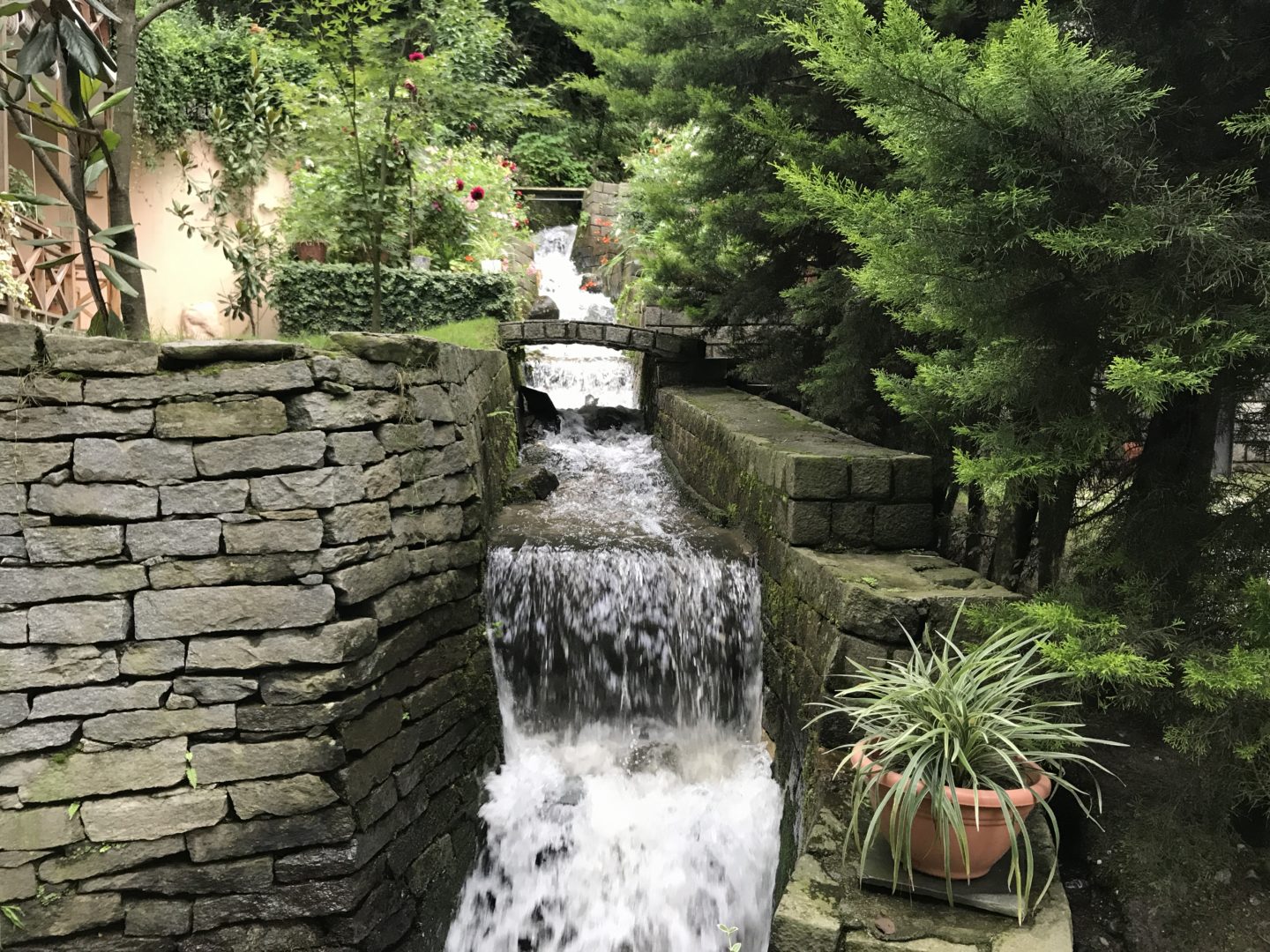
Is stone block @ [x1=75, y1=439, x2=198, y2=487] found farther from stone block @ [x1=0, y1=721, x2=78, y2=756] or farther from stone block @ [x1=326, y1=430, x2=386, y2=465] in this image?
stone block @ [x1=0, y1=721, x2=78, y2=756]

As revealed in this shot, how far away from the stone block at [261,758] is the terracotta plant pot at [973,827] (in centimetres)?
203

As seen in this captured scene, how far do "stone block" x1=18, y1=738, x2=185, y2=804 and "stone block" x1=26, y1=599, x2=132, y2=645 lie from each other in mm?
435

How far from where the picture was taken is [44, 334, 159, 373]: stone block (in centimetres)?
288

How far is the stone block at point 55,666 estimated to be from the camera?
2914mm

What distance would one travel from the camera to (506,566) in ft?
15.1

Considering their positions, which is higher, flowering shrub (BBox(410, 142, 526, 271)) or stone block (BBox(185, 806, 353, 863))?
flowering shrub (BBox(410, 142, 526, 271))

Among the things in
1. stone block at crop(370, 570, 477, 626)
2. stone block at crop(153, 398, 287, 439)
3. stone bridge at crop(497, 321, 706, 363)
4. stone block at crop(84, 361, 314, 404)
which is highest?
stone bridge at crop(497, 321, 706, 363)

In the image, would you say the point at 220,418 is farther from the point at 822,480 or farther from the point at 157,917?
the point at 822,480

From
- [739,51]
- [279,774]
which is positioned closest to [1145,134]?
[739,51]

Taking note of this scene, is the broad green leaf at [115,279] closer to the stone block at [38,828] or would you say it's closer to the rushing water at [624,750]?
the stone block at [38,828]

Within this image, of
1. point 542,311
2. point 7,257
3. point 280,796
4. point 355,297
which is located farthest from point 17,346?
point 542,311

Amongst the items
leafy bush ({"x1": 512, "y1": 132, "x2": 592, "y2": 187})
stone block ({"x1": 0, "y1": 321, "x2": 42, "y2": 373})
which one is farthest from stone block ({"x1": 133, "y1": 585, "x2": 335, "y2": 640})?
leafy bush ({"x1": 512, "y1": 132, "x2": 592, "y2": 187})

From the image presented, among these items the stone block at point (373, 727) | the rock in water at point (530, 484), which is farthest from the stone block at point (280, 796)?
the rock in water at point (530, 484)

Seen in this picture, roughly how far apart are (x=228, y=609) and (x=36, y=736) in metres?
0.79
